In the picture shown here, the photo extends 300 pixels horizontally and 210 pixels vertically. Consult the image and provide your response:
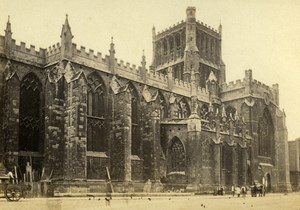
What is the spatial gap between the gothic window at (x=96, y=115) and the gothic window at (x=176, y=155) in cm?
679

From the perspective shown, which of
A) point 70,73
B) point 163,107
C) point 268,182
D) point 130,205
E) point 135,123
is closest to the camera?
point 130,205

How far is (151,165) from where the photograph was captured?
35625 millimetres

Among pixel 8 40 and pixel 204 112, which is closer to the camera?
pixel 8 40

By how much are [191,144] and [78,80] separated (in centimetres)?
1197

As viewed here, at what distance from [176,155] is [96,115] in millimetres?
8520

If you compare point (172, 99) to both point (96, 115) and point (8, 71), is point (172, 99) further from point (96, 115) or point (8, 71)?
point (8, 71)

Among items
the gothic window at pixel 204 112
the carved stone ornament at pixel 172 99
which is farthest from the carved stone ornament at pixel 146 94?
the gothic window at pixel 204 112

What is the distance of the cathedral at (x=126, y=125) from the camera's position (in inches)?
1161

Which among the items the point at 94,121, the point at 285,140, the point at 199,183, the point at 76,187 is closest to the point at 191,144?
the point at 199,183

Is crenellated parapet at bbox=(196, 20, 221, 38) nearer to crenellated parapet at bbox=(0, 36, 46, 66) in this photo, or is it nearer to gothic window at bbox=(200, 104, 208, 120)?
gothic window at bbox=(200, 104, 208, 120)

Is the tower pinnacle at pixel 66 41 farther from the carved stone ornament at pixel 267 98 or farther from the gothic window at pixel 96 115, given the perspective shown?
the carved stone ornament at pixel 267 98

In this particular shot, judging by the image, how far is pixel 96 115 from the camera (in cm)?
3397

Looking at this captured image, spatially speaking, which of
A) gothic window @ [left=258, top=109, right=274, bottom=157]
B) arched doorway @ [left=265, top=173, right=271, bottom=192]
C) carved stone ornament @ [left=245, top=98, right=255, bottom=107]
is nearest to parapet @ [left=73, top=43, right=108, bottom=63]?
carved stone ornament @ [left=245, top=98, right=255, bottom=107]

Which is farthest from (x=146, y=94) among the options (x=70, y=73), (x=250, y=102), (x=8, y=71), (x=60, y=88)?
(x=250, y=102)
